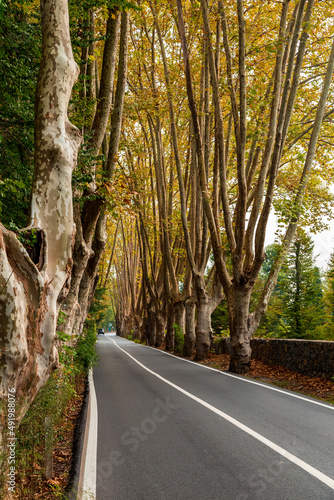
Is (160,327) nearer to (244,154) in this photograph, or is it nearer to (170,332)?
(170,332)

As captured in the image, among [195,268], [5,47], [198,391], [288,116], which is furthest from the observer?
[195,268]

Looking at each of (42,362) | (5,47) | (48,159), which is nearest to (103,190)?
(5,47)

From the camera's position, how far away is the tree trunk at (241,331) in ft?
39.9

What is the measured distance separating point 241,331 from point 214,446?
752 cm

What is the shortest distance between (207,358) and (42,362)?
1443 centimetres

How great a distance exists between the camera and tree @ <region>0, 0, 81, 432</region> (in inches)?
118

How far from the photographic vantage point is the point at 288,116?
11.0 meters

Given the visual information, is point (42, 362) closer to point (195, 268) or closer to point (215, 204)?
point (215, 204)

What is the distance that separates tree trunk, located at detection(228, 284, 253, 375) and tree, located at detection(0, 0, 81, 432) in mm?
8784

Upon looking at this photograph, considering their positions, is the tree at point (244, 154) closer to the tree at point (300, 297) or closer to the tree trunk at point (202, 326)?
the tree trunk at point (202, 326)

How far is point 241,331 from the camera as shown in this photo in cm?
1227

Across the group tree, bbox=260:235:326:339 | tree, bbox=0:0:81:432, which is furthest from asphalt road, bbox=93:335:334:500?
tree, bbox=260:235:326:339

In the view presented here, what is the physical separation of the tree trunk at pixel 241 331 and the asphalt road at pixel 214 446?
304 centimetres

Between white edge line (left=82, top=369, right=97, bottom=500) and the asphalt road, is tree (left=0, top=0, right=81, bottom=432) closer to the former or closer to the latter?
white edge line (left=82, top=369, right=97, bottom=500)
